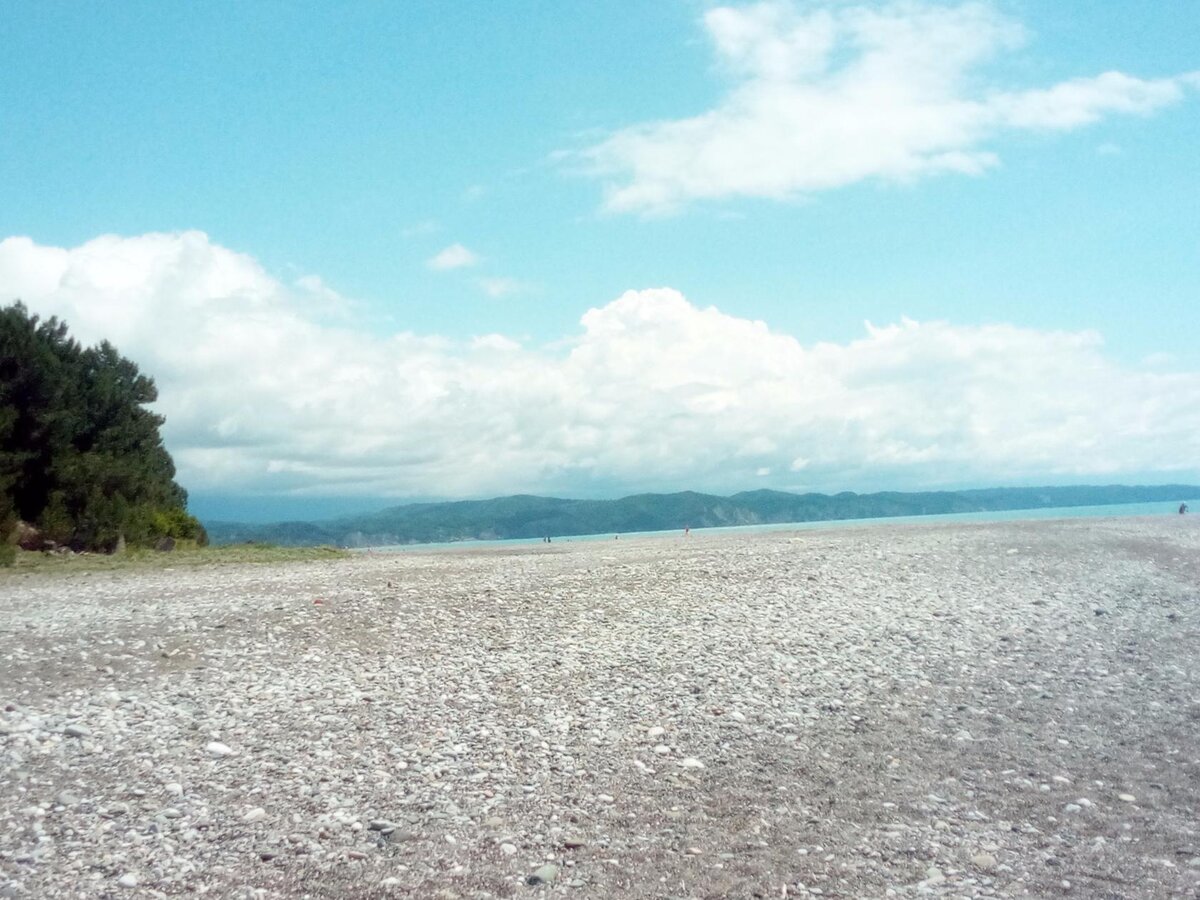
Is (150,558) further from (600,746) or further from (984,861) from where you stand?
(984,861)

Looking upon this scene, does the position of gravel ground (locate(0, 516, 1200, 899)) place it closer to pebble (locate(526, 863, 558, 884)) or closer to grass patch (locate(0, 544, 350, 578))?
pebble (locate(526, 863, 558, 884))

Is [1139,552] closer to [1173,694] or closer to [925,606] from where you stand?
[925,606]

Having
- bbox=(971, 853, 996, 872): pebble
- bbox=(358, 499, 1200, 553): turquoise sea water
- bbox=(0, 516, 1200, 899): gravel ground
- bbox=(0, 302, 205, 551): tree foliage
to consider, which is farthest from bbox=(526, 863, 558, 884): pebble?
bbox=(358, 499, 1200, 553): turquoise sea water

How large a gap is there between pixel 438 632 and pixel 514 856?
6984 mm

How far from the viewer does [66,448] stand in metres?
31.2

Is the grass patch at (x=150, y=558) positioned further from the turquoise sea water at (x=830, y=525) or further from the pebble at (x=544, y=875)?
the pebble at (x=544, y=875)

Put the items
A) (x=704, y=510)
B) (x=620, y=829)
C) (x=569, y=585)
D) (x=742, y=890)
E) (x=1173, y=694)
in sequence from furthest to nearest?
(x=704, y=510) < (x=569, y=585) < (x=1173, y=694) < (x=620, y=829) < (x=742, y=890)

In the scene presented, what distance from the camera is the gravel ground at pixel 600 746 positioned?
255 inches

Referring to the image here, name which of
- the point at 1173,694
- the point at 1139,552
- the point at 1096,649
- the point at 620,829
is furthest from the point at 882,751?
the point at 1139,552

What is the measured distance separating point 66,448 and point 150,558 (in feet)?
20.5

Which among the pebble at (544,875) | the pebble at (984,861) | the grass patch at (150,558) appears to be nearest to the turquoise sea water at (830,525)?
the grass patch at (150,558)

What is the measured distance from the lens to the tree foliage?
29.8 metres

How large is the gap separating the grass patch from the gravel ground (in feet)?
29.8

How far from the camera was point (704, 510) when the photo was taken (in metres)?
144
